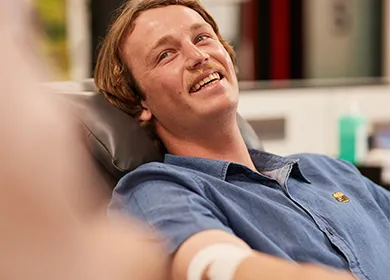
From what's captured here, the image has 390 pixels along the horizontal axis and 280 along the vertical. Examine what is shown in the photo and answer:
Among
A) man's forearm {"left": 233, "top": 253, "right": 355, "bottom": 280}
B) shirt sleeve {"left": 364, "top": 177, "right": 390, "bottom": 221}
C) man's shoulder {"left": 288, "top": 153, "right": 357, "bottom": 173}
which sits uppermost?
man's forearm {"left": 233, "top": 253, "right": 355, "bottom": 280}

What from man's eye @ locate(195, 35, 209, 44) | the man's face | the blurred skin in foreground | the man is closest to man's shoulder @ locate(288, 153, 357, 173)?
the man

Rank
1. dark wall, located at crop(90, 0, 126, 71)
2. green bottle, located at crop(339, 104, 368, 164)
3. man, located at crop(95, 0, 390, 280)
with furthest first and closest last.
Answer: dark wall, located at crop(90, 0, 126, 71), green bottle, located at crop(339, 104, 368, 164), man, located at crop(95, 0, 390, 280)

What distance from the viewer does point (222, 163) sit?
4.79 ft

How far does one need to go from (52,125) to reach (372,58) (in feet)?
11.0

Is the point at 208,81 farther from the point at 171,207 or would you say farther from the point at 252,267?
the point at 252,267

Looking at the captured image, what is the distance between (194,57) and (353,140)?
1.20m

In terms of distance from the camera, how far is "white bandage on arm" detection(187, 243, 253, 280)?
943 millimetres

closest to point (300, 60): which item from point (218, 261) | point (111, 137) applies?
point (111, 137)

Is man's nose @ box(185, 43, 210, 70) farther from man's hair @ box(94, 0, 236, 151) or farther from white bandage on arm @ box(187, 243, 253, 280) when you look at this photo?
white bandage on arm @ box(187, 243, 253, 280)

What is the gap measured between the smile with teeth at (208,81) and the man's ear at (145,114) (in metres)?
0.15

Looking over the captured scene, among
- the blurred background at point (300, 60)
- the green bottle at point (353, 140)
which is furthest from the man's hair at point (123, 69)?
the green bottle at point (353, 140)

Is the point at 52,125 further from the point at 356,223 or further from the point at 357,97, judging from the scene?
the point at 357,97

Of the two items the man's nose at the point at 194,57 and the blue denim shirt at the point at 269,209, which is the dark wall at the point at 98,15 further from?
the blue denim shirt at the point at 269,209

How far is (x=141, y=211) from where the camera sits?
1265 mm
